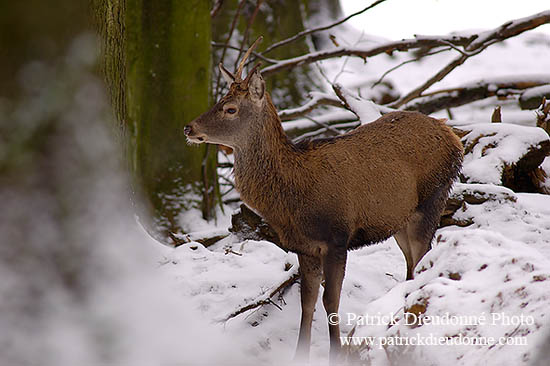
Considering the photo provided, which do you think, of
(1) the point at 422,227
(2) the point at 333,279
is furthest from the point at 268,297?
(1) the point at 422,227

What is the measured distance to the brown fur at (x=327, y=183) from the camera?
414cm

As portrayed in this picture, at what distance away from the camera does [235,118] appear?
4.37 meters

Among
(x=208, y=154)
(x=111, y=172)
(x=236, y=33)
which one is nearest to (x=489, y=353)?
(x=111, y=172)

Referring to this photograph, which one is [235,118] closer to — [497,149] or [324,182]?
[324,182]

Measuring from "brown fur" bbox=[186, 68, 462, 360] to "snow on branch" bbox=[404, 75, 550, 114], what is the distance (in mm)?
3673

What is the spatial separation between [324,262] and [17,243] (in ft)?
8.53

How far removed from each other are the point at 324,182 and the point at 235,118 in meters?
0.77

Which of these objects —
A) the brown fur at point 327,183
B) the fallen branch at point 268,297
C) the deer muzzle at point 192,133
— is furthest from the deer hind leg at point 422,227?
the deer muzzle at point 192,133

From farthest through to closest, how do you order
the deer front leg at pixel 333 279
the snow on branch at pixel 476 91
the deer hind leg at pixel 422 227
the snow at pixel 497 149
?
the snow on branch at pixel 476 91 → the snow at pixel 497 149 → the deer hind leg at pixel 422 227 → the deer front leg at pixel 333 279

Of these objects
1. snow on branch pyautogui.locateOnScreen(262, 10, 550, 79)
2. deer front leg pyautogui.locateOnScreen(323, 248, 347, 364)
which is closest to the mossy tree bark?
snow on branch pyautogui.locateOnScreen(262, 10, 550, 79)

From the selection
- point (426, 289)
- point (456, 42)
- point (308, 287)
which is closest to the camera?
point (426, 289)

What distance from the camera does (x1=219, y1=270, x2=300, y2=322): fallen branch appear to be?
417 cm

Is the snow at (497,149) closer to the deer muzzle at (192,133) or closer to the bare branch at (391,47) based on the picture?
the bare branch at (391,47)

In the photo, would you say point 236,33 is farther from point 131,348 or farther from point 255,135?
point 131,348
